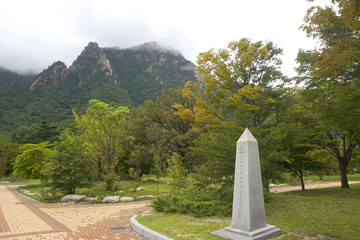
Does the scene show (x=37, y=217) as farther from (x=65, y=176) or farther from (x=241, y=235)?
(x=241, y=235)

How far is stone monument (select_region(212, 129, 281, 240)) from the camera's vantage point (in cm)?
517

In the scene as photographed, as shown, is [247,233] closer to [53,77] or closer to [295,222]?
[295,222]

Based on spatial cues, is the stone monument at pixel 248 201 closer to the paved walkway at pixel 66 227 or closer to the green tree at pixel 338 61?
the paved walkway at pixel 66 227

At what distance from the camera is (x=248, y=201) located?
5.21m

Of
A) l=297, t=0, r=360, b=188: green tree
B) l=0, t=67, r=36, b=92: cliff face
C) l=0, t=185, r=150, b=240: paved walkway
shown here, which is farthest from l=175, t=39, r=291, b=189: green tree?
l=0, t=67, r=36, b=92: cliff face

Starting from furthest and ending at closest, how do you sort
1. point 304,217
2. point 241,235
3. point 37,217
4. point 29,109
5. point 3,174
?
point 29,109, point 3,174, point 37,217, point 304,217, point 241,235

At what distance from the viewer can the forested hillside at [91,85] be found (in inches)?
2736

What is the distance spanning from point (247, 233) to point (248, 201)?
71 cm

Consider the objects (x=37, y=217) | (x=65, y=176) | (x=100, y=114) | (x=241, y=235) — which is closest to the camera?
(x=241, y=235)

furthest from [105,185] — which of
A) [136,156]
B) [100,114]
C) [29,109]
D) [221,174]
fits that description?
→ [29,109]

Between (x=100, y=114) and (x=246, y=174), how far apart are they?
51.0 feet

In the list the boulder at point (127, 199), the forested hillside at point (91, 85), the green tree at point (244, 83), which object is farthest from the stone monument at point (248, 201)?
the forested hillside at point (91, 85)

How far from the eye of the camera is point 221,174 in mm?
9758

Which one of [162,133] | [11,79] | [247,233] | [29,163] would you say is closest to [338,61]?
[247,233]
